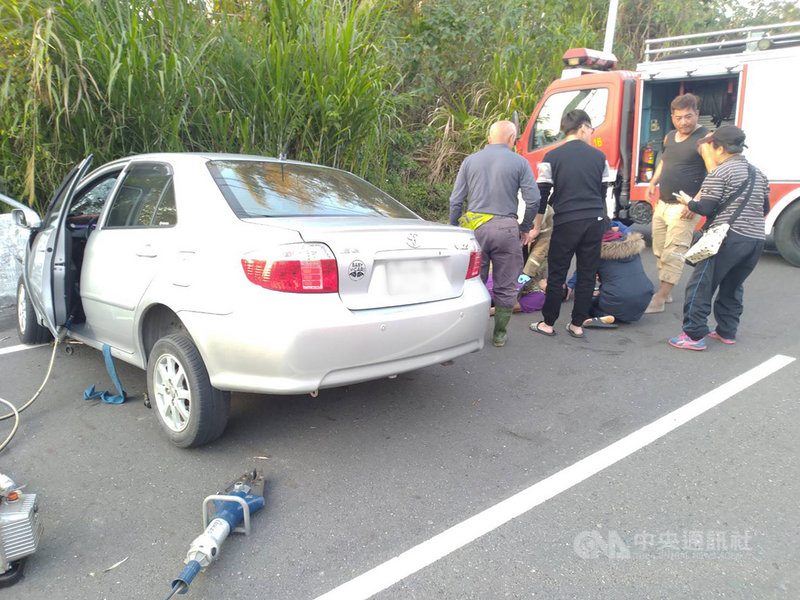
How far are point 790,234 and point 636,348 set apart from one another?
4.24 metres

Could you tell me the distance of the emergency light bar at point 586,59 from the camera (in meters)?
Answer: 8.80

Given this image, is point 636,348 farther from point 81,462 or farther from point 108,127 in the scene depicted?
point 108,127

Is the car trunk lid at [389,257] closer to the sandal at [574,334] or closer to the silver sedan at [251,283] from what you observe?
the silver sedan at [251,283]

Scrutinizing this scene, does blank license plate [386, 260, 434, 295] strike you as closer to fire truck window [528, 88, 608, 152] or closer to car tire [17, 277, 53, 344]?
car tire [17, 277, 53, 344]

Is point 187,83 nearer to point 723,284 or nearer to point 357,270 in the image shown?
point 357,270

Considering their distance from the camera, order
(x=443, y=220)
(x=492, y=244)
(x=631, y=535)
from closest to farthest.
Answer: (x=631, y=535)
(x=492, y=244)
(x=443, y=220)

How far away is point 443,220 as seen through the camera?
31.2 ft

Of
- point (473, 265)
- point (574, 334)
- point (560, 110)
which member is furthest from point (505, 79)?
point (473, 265)

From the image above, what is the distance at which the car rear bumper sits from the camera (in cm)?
265

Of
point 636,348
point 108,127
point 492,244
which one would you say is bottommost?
point 636,348

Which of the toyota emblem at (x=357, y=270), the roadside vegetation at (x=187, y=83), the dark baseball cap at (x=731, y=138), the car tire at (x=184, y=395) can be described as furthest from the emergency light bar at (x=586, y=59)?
the car tire at (x=184, y=395)

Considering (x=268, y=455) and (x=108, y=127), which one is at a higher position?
(x=108, y=127)

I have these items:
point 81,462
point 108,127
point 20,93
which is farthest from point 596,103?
point 81,462

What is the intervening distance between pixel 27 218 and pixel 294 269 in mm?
2523
